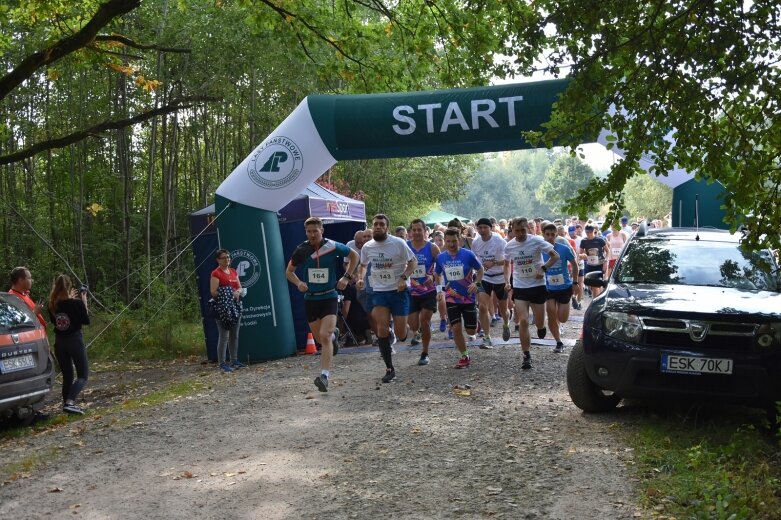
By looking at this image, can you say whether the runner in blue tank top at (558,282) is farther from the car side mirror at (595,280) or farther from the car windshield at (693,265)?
the car side mirror at (595,280)

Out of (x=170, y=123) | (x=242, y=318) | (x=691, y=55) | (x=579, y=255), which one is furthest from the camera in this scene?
(x=170, y=123)

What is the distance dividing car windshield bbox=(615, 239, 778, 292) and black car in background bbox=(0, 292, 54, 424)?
6.15m

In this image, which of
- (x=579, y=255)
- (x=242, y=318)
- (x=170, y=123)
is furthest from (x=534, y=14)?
(x=170, y=123)

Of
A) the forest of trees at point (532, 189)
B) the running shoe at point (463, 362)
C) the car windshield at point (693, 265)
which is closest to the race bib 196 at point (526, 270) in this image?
the running shoe at point (463, 362)

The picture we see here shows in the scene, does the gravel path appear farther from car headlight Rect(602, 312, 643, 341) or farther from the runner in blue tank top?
the runner in blue tank top

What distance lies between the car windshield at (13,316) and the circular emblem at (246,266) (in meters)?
4.26

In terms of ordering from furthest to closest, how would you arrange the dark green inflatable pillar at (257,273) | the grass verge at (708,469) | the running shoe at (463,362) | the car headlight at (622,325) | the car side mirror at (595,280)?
1. the dark green inflatable pillar at (257,273)
2. the running shoe at (463,362)
3. the car side mirror at (595,280)
4. the car headlight at (622,325)
5. the grass verge at (708,469)

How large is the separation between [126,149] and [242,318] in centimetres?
977

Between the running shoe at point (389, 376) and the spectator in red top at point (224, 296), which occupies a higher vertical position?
the spectator in red top at point (224, 296)

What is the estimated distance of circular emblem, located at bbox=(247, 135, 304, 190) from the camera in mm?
13586

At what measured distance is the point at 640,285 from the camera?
893cm

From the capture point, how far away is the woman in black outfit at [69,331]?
10.9m

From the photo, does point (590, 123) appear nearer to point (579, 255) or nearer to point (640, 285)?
point (640, 285)

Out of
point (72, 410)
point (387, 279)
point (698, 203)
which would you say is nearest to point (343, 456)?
point (387, 279)
